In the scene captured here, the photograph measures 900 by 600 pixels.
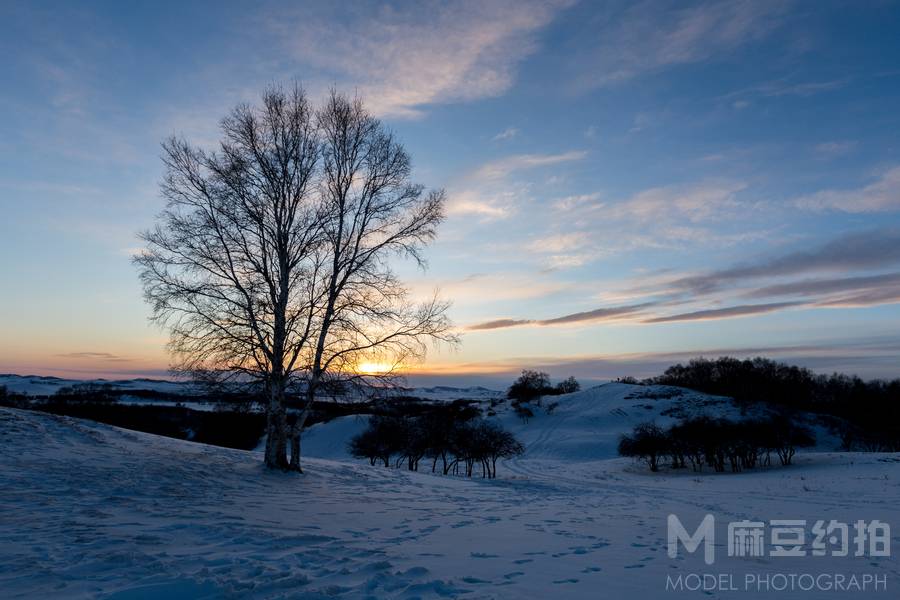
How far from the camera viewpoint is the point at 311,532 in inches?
343

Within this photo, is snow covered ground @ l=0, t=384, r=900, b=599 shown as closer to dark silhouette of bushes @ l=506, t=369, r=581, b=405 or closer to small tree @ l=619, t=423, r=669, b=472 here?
small tree @ l=619, t=423, r=669, b=472

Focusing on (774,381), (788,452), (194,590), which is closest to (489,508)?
(194,590)

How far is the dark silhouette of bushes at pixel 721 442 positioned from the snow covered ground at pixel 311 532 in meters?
35.2

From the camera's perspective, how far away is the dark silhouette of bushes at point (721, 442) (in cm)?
4834

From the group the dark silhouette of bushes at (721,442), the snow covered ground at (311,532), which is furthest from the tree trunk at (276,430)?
the dark silhouette of bushes at (721,442)

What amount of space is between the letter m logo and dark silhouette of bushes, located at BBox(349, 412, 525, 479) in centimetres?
3571

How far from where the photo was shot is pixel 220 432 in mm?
77875

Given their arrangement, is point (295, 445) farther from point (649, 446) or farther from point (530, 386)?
point (530, 386)

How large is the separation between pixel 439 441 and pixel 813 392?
115 metres

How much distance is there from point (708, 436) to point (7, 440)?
51.9 m

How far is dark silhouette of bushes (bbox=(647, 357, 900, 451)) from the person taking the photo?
67.9 meters

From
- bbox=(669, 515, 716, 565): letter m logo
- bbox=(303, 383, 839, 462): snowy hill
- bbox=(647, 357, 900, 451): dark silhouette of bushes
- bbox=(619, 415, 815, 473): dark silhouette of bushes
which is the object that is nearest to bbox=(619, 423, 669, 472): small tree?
bbox=(619, 415, 815, 473): dark silhouette of bushes

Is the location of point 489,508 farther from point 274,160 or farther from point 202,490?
point 274,160

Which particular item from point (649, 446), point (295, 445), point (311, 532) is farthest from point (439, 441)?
point (311, 532)
